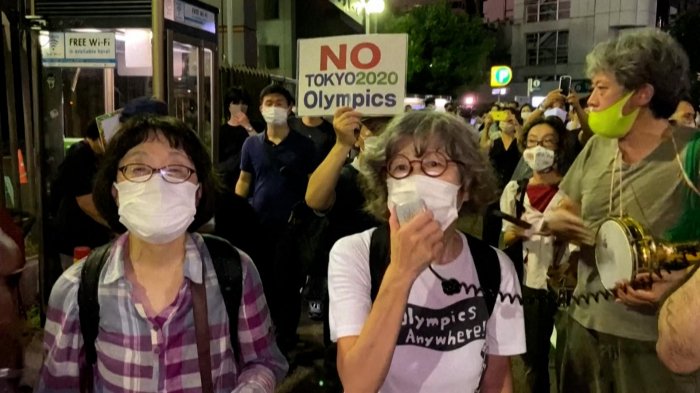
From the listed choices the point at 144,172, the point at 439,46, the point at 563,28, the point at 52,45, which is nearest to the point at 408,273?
the point at 144,172

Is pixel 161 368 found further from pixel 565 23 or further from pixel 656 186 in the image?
pixel 565 23

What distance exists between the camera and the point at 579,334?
286 centimetres

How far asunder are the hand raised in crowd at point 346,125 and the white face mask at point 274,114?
198 centimetres

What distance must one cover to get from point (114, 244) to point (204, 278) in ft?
1.10

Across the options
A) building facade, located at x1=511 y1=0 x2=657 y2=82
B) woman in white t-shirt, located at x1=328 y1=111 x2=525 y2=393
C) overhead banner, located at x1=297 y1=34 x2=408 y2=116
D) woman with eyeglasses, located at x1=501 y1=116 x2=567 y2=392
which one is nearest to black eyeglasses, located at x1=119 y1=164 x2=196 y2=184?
woman in white t-shirt, located at x1=328 y1=111 x2=525 y2=393

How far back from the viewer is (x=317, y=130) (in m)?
5.74

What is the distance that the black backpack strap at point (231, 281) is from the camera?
6.61 feet

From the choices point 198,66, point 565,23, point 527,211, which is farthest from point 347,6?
point 565,23

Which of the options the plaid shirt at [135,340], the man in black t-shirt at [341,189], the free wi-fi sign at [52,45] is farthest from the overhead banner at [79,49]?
the plaid shirt at [135,340]

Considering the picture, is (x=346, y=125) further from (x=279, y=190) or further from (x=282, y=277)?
(x=282, y=277)

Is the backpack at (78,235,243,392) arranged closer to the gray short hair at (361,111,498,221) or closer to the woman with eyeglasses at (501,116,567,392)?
the gray short hair at (361,111,498,221)

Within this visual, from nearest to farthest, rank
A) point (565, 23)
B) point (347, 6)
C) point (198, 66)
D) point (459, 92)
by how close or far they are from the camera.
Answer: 1. point (198, 66)
2. point (347, 6)
3. point (459, 92)
4. point (565, 23)

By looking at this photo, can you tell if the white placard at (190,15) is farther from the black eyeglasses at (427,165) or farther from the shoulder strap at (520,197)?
the black eyeglasses at (427,165)

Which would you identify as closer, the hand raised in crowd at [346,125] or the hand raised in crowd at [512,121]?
the hand raised in crowd at [346,125]
